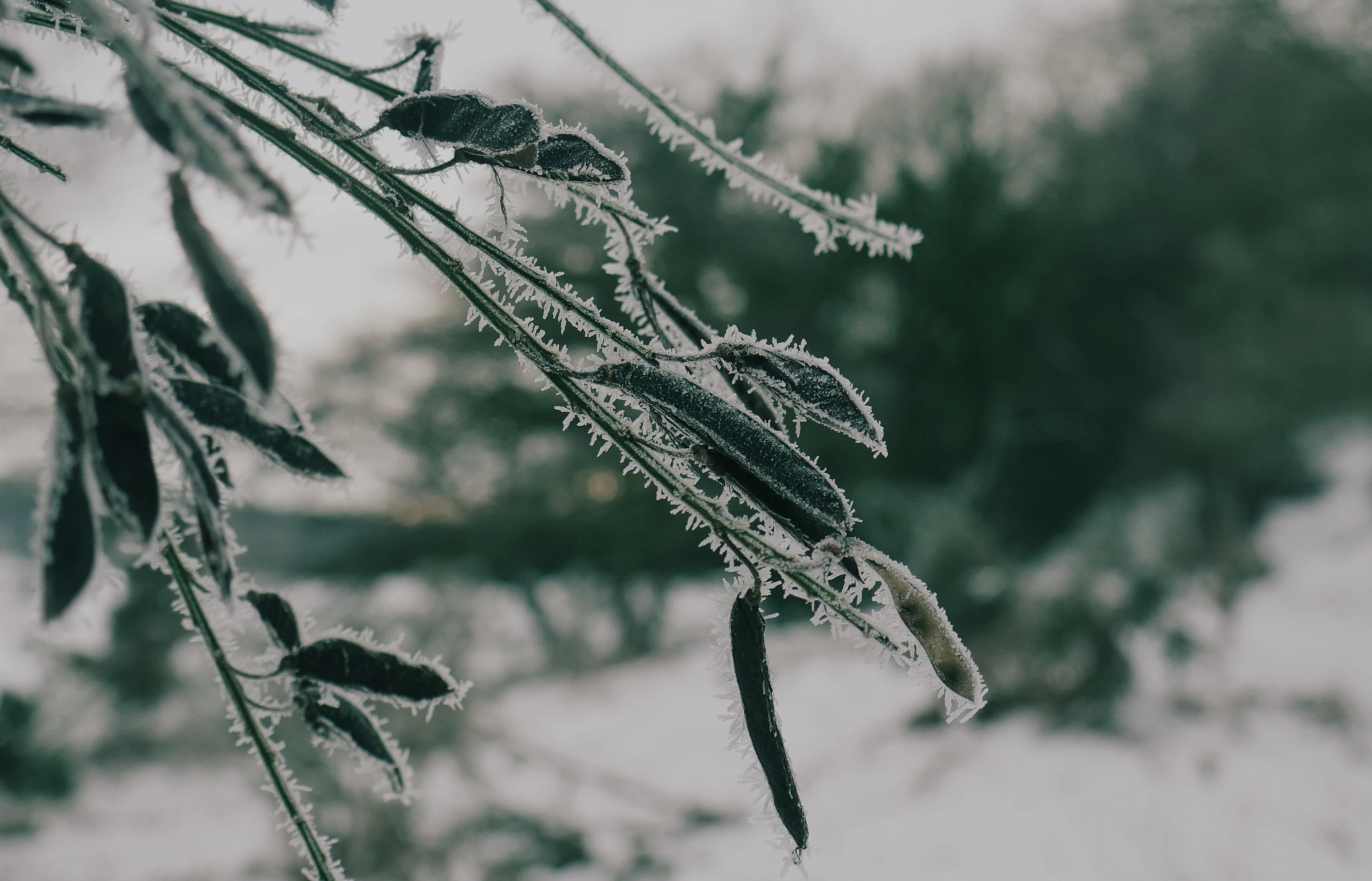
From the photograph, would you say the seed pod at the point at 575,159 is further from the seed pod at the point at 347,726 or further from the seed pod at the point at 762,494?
the seed pod at the point at 347,726

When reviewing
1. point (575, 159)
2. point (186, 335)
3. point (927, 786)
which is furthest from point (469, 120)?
point (927, 786)

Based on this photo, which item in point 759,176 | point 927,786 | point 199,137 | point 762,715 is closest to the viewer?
point 199,137

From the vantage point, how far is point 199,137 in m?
0.21

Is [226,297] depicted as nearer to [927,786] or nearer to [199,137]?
[199,137]

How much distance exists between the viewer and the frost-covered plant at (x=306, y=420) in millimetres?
252

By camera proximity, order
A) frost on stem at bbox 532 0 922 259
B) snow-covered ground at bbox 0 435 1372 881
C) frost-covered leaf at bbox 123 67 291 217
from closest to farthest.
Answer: frost-covered leaf at bbox 123 67 291 217 < frost on stem at bbox 532 0 922 259 < snow-covered ground at bbox 0 435 1372 881

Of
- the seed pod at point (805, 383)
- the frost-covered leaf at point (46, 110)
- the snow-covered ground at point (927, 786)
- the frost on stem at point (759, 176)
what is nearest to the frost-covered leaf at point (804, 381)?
the seed pod at point (805, 383)

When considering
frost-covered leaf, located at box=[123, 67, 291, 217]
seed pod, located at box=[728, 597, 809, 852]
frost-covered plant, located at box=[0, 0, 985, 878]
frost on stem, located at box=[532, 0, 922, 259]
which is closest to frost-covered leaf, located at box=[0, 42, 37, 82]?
frost-covered plant, located at box=[0, 0, 985, 878]

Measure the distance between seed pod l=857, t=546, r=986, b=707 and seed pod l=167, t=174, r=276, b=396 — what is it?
0.19 m

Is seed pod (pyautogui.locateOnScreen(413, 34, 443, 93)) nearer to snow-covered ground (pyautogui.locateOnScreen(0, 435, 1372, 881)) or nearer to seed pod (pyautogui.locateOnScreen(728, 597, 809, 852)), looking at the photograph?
seed pod (pyautogui.locateOnScreen(728, 597, 809, 852))

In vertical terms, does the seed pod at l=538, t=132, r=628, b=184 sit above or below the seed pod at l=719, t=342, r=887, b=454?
above

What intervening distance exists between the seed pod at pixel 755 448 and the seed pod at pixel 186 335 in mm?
179

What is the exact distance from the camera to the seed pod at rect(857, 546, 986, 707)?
11.9 inches

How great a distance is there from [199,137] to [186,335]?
0.19 m
